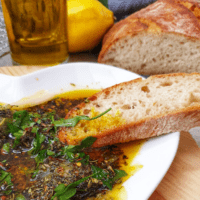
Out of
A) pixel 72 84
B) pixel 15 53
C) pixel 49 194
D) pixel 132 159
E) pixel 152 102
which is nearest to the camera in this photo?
pixel 49 194

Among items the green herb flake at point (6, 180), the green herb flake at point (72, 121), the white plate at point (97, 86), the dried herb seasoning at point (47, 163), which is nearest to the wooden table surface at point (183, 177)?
the white plate at point (97, 86)

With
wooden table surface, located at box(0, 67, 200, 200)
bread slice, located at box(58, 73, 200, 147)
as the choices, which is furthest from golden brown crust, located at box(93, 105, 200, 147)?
wooden table surface, located at box(0, 67, 200, 200)

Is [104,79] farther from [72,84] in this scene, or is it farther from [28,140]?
[28,140]

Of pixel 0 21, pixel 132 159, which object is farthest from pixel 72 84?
pixel 0 21

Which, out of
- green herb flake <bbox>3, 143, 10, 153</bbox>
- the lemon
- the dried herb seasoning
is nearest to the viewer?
the dried herb seasoning

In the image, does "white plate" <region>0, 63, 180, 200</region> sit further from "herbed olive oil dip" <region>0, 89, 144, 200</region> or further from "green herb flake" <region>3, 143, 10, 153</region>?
"green herb flake" <region>3, 143, 10, 153</region>

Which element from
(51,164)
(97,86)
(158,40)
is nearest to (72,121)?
(51,164)
